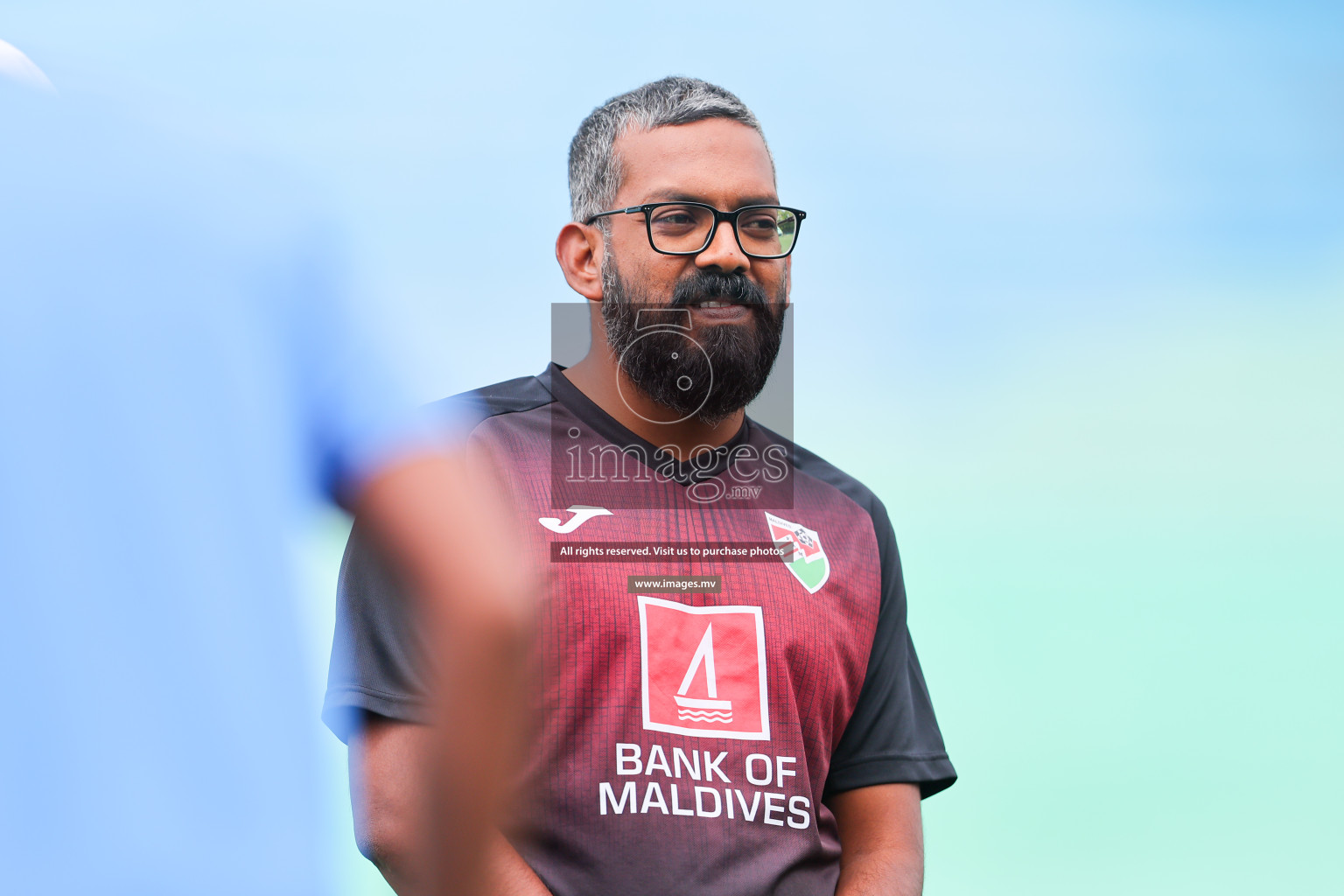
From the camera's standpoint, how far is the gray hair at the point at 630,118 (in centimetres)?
172

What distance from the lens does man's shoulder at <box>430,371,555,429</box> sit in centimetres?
166

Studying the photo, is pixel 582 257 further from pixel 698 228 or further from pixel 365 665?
A: pixel 365 665

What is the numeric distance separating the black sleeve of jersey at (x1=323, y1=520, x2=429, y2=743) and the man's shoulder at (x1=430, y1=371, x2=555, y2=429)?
343mm

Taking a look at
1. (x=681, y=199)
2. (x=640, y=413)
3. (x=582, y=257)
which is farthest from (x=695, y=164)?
(x=640, y=413)

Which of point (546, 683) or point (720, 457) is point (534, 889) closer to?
point (546, 683)

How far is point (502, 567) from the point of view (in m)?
0.62

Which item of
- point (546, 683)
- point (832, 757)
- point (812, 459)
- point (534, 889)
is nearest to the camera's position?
point (534, 889)

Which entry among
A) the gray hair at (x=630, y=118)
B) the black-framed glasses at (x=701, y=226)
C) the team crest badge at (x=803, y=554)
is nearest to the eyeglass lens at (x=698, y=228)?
the black-framed glasses at (x=701, y=226)

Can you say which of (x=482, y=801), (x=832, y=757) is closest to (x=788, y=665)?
(x=832, y=757)

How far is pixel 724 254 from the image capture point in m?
1.65

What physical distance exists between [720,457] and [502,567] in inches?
44.8

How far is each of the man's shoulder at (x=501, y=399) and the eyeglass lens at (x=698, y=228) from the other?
0.94 ft

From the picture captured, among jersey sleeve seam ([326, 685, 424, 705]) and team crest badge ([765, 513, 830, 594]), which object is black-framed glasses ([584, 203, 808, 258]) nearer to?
team crest badge ([765, 513, 830, 594])

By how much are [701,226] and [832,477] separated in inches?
18.0
